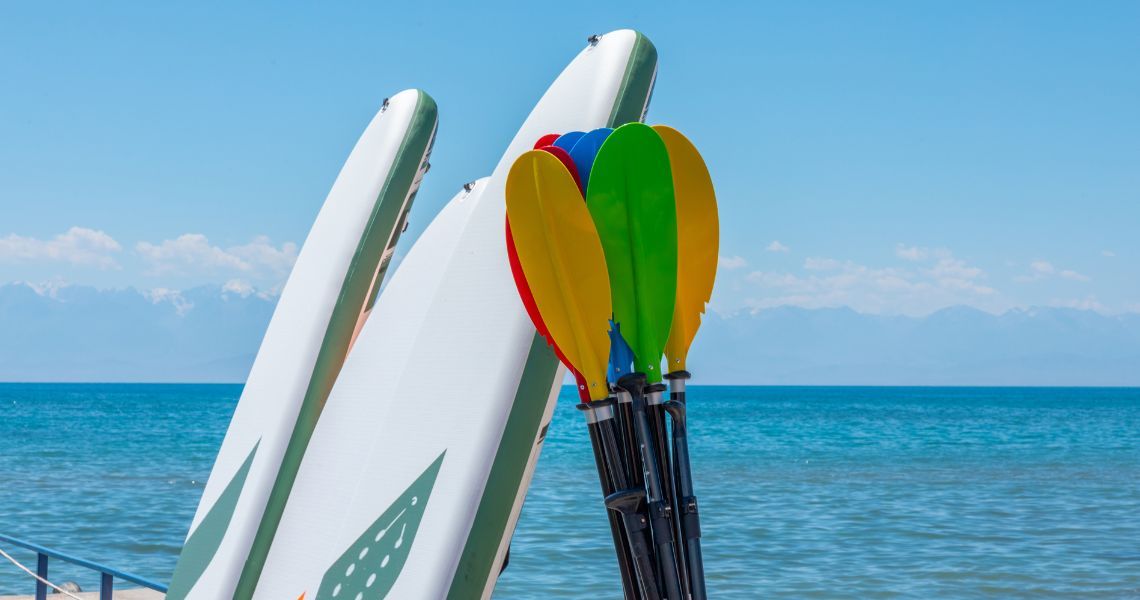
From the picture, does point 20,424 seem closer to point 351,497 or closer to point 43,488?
point 43,488

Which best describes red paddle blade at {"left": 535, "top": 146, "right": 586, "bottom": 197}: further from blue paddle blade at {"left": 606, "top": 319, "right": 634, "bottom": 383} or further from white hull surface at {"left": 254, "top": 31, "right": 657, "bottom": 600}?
white hull surface at {"left": 254, "top": 31, "right": 657, "bottom": 600}

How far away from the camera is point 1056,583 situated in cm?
1463

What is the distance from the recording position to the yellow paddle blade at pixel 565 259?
7.99ft

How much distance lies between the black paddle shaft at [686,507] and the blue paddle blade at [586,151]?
0.49 m

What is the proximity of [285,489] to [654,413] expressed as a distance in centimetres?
173

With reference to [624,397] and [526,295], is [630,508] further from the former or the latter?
[526,295]

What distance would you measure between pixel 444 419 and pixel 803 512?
20664 mm

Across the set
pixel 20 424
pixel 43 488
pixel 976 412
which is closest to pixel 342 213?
pixel 43 488

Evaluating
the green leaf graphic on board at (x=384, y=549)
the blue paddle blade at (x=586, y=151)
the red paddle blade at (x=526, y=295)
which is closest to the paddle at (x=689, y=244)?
the blue paddle blade at (x=586, y=151)


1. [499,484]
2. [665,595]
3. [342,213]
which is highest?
[342,213]

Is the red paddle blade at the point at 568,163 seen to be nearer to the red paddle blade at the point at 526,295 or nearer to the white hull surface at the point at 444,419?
the red paddle blade at the point at 526,295

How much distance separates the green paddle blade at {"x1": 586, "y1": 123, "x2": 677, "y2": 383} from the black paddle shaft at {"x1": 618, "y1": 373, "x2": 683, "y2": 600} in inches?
3.7

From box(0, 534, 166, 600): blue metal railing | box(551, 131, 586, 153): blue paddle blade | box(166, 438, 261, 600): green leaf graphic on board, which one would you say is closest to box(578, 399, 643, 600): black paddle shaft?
box(551, 131, 586, 153): blue paddle blade

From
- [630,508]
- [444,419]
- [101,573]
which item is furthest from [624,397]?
[101,573]
